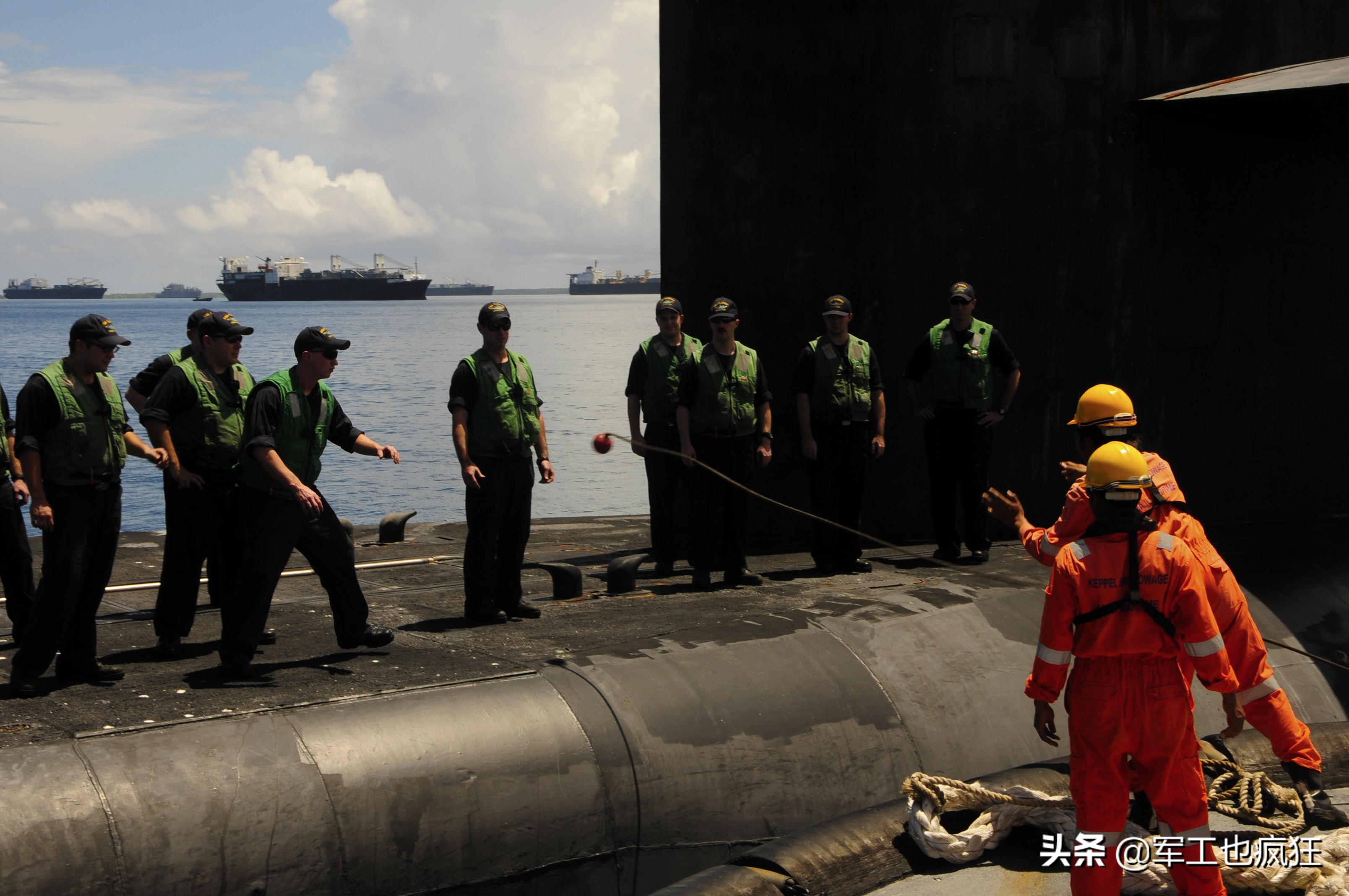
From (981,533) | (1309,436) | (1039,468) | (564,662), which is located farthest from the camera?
(1309,436)

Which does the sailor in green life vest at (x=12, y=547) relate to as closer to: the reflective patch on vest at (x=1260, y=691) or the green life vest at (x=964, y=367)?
the green life vest at (x=964, y=367)

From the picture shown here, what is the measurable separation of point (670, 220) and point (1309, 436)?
17.4 feet

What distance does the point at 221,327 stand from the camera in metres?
6.64

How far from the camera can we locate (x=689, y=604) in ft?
25.2

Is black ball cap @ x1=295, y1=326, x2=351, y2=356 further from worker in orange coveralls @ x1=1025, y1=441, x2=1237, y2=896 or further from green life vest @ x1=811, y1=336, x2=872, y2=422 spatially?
worker in orange coveralls @ x1=1025, y1=441, x2=1237, y2=896

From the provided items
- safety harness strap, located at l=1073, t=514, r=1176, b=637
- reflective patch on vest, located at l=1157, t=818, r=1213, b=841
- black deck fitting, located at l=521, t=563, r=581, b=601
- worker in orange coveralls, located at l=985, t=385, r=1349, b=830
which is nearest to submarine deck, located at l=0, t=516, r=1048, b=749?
black deck fitting, located at l=521, t=563, r=581, b=601

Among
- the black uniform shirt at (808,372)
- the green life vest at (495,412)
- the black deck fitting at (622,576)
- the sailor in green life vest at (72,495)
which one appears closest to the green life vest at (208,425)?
the sailor in green life vest at (72,495)

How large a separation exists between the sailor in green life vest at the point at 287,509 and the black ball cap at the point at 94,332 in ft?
2.25

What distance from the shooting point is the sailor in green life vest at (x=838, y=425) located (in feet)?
27.2

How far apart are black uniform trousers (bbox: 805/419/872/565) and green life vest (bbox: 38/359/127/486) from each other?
4313mm

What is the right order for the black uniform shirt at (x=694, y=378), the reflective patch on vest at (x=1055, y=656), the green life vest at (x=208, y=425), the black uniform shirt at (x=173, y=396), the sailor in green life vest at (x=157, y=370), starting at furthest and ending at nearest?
the black uniform shirt at (x=694, y=378), the sailor in green life vest at (x=157, y=370), the green life vest at (x=208, y=425), the black uniform shirt at (x=173, y=396), the reflective patch on vest at (x=1055, y=656)

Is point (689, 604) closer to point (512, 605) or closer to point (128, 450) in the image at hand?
point (512, 605)

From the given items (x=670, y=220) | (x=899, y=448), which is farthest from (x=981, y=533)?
(x=670, y=220)

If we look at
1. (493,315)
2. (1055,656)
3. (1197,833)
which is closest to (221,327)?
(493,315)
